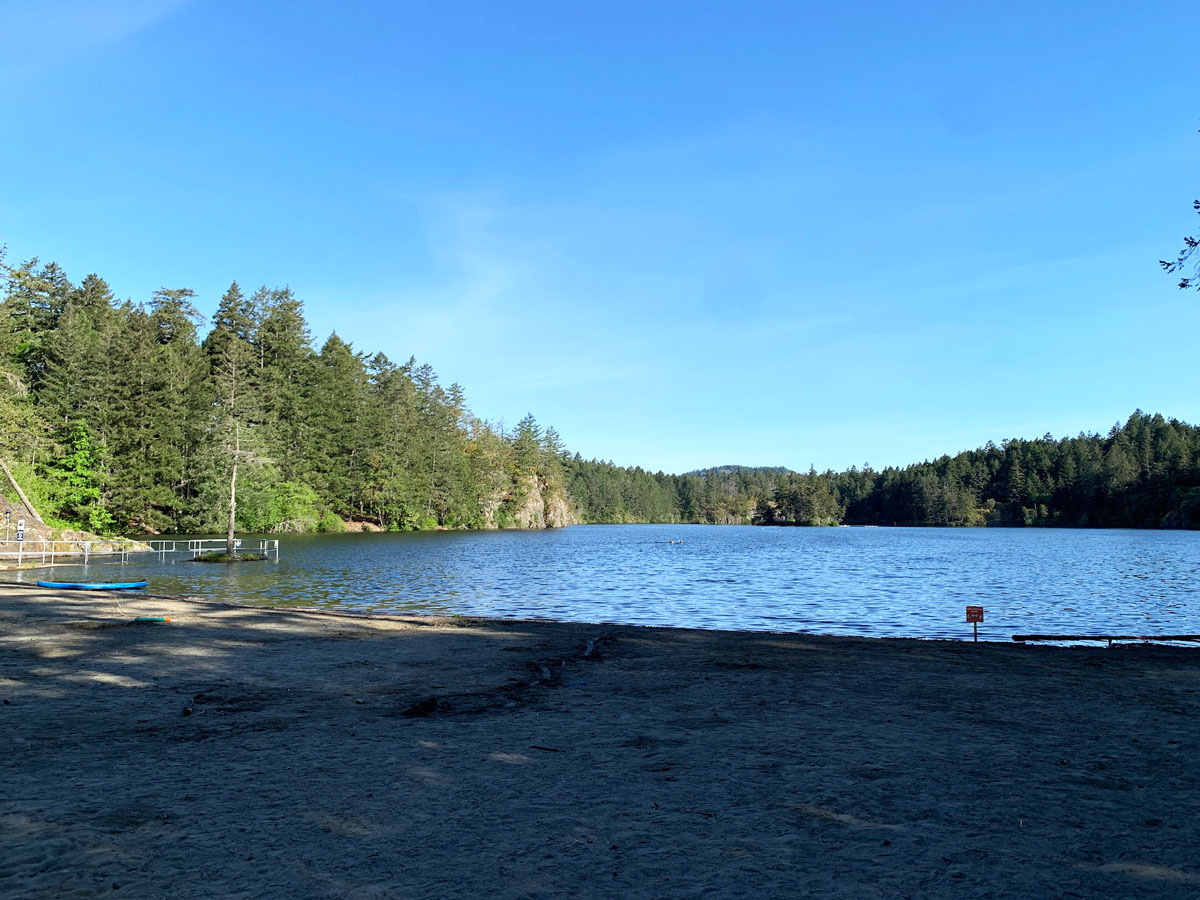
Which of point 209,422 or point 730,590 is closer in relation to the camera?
point 730,590

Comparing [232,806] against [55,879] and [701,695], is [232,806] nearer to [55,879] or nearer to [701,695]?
[55,879]

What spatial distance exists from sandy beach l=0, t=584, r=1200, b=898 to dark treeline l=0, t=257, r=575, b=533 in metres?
40.2

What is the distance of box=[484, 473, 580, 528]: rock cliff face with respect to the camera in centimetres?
13212

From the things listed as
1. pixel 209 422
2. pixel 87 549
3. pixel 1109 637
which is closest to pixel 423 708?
pixel 1109 637

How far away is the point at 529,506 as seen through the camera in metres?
144

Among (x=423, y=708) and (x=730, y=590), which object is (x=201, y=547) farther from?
(x=423, y=708)

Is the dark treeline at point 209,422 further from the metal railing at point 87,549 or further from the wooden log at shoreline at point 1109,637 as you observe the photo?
the wooden log at shoreline at point 1109,637

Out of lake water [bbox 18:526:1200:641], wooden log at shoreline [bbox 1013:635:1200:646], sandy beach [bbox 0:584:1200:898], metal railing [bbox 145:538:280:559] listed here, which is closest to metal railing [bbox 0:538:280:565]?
metal railing [bbox 145:538:280:559]

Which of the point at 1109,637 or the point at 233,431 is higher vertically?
the point at 233,431

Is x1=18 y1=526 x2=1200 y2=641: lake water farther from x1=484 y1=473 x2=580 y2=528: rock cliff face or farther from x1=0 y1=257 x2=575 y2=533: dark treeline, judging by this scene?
x1=484 y1=473 x2=580 y2=528: rock cliff face

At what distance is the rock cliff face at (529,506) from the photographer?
433ft

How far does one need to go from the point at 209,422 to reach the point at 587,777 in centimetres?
5876

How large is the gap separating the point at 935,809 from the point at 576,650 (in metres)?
9.28

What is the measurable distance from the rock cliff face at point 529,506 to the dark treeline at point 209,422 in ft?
32.8
